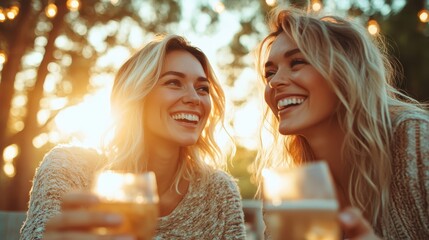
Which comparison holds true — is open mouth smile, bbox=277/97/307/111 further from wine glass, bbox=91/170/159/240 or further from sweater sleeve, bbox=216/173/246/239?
wine glass, bbox=91/170/159/240

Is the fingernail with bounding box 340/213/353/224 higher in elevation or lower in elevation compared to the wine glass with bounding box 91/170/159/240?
lower

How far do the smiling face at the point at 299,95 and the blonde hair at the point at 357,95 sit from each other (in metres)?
0.06

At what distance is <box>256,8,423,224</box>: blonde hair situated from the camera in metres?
2.05

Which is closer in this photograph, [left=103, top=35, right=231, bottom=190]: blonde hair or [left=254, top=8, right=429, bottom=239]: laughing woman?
[left=254, top=8, right=429, bottom=239]: laughing woman

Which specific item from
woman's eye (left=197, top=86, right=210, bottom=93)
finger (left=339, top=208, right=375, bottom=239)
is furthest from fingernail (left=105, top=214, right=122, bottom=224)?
woman's eye (left=197, top=86, right=210, bottom=93)

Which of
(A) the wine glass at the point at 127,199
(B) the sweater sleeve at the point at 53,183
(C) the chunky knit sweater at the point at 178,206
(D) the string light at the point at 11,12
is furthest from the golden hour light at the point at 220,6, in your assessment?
(A) the wine glass at the point at 127,199

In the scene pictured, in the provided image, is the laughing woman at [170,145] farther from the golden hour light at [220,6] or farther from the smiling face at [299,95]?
the golden hour light at [220,6]

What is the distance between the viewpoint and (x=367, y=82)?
2314mm

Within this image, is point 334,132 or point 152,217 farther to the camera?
point 334,132

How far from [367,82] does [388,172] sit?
519 millimetres

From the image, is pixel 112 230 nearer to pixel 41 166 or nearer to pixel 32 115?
pixel 41 166

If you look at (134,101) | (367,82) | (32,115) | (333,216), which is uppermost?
(32,115)

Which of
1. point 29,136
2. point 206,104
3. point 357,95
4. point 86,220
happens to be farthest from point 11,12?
point 86,220

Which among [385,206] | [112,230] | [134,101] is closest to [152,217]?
[112,230]
